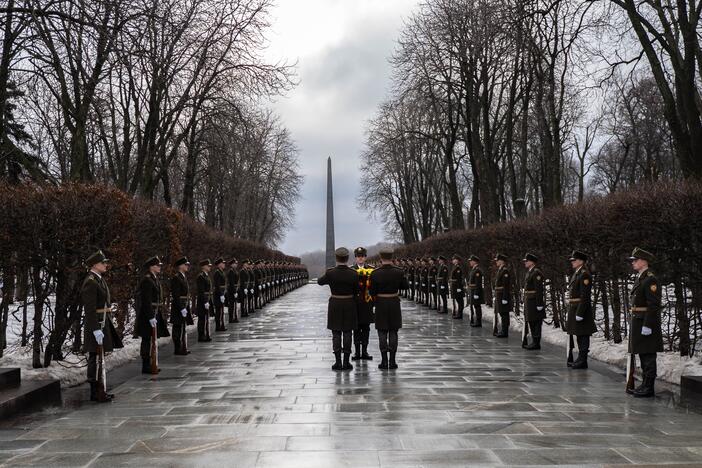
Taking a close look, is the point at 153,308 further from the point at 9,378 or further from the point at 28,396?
the point at 28,396

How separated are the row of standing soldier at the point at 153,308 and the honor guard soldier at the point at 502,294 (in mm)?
6131

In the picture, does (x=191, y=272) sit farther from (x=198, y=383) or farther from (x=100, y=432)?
(x=100, y=432)

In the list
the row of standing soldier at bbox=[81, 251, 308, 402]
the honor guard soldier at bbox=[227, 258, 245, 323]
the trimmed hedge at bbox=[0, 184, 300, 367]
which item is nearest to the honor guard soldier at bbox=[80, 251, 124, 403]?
the row of standing soldier at bbox=[81, 251, 308, 402]

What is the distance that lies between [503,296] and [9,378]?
9916 millimetres

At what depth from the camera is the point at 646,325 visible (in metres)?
8.13

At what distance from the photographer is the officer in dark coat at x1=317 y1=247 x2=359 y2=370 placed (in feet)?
34.8

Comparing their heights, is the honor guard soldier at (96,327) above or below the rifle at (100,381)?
above

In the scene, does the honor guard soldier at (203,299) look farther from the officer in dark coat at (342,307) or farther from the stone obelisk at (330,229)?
the stone obelisk at (330,229)

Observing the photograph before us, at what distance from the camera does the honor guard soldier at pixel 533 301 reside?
12633 millimetres

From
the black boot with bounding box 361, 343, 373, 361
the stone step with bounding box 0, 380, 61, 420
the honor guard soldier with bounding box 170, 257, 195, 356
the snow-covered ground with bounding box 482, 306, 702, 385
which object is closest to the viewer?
the stone step with bounding box 0, 380, 61, 420

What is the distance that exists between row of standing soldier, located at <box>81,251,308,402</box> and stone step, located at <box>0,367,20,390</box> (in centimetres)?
82

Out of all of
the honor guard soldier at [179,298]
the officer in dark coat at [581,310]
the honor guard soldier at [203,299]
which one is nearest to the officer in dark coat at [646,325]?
the officer in dark coat at [581,310]

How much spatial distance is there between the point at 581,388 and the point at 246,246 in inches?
851

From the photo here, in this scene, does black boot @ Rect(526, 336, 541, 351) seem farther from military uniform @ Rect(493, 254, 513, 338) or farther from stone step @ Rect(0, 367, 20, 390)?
stone step @ Rect(0, 367, 20, 390)
